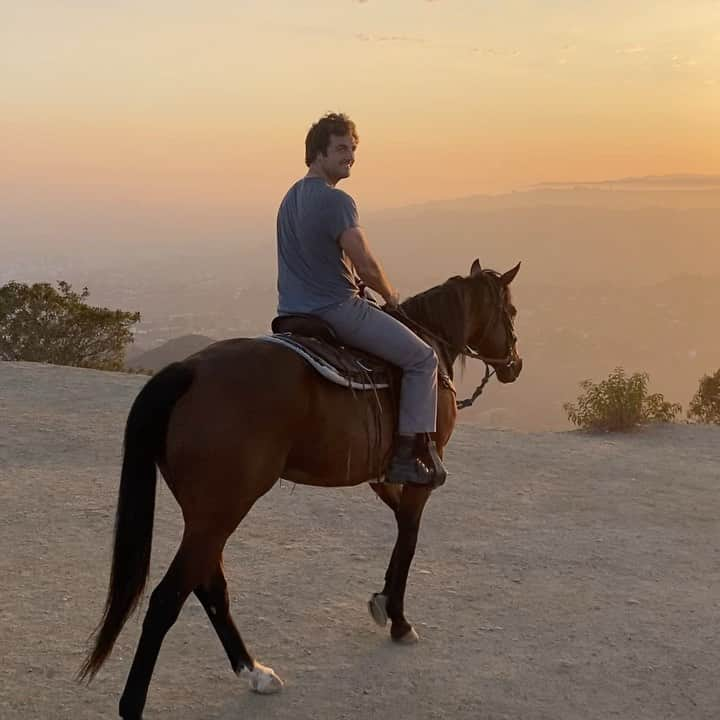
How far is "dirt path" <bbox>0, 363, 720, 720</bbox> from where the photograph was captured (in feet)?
14.2

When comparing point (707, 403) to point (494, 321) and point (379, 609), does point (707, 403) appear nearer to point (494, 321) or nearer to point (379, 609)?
point (494, 321)

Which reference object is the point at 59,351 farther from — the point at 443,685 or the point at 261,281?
the point at 261,281

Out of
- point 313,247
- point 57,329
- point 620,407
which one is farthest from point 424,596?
point 57,329

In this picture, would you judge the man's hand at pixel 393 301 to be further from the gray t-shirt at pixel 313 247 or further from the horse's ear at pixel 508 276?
the horse's ear at pixel 508 276

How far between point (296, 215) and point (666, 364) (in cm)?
14610

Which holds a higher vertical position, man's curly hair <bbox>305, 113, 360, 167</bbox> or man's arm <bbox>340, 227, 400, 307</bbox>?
man's curly hair <bbox>305, 113, 360, 167</bbox>

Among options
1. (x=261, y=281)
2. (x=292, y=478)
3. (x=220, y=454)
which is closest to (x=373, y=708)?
(x=292, y=478)

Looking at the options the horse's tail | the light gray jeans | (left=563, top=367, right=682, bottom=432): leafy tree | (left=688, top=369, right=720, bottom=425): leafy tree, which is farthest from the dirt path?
(left=688, top=369, right=720, bottom=425): leafy tree

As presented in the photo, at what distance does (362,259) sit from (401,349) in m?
0.62

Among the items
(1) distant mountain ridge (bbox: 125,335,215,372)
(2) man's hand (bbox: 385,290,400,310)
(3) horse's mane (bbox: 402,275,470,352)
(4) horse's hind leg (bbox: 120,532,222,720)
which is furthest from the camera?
(1) distant mountain ridge (bbox: 125,335,215,372)

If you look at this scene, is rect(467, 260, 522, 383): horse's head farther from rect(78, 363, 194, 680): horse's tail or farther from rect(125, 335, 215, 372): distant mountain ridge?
rect(125, 335, 215, 372): distant mountain ridge

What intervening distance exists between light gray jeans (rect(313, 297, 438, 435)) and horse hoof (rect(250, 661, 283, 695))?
1550mm

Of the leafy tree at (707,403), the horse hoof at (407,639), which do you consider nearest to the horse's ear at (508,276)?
the horse hoof at (407,639)

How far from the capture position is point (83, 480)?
8258 mm
